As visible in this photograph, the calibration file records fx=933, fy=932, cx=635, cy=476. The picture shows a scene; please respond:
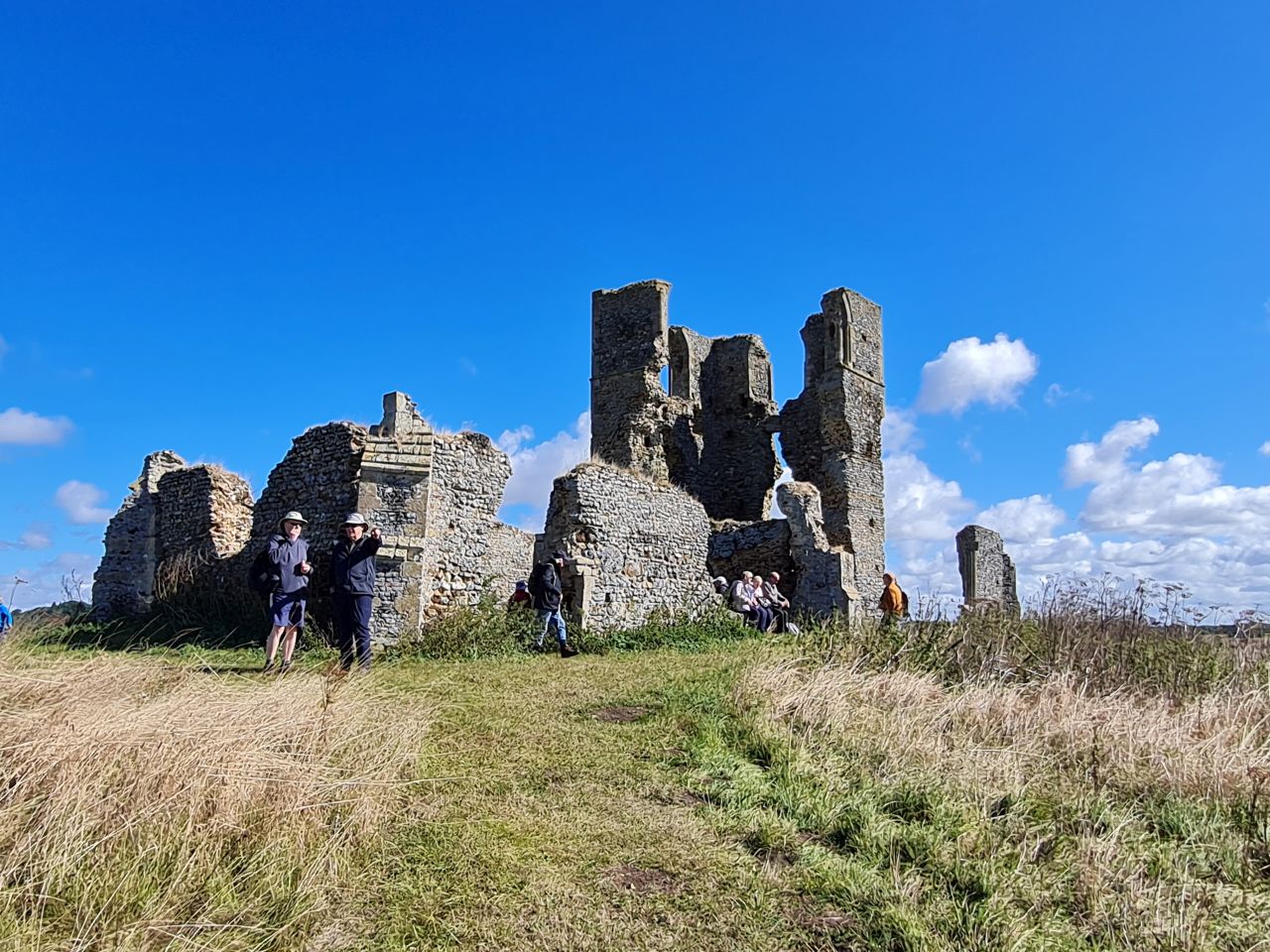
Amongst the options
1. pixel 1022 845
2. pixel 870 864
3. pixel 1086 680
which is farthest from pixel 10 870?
pixel 1086 680

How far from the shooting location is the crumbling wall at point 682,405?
23.3m

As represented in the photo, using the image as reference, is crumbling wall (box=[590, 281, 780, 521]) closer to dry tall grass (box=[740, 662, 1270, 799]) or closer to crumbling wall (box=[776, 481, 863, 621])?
crumbling wall (box=[776, 481, 863, 621])

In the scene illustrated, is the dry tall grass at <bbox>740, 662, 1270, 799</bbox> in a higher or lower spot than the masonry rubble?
lower

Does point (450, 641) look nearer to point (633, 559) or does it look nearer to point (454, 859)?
point (633, 559)

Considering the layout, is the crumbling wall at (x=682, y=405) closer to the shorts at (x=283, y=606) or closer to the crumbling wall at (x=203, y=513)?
the crumbling wall at (x=203, y=513)

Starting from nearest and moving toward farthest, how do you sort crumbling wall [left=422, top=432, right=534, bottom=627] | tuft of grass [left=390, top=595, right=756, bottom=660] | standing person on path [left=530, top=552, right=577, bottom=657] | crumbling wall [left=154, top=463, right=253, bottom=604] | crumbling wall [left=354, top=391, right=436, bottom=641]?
tuft of grass [left=390, top=595, right=756, bottom=660]
crumbling wall [left=354, top=391, right=436, bottom=641]
standing person on path [left=530, top=552, right=577, bottom=657]
crumbling wall [left=422, top=432, right=534, bottom=627]
crumbling wall [left=154, top=463, right=253, bottom=604]

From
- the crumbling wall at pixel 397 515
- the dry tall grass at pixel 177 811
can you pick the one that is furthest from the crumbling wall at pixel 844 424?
the dry tall grass at pixel 177 811

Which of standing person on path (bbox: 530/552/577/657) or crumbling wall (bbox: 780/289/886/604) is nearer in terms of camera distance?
standing person on path (bbox: 530/552/577/657)

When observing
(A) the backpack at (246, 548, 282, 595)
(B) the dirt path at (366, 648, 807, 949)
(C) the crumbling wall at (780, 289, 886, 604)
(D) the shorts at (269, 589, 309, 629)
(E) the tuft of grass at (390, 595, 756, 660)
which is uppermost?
(C) the crumbling wall at (780, 289, 886, 604)

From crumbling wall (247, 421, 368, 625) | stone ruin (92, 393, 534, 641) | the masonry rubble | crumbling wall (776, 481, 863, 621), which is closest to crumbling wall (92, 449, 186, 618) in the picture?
stone ruin (92, 393, 534, 641)

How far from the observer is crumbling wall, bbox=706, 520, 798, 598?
768 inches

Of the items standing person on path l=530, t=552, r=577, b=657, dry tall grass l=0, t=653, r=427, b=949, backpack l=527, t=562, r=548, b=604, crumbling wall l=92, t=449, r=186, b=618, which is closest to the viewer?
dry tall grass l=0, t=653, r=427, b=949

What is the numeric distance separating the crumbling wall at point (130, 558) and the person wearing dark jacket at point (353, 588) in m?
8.20

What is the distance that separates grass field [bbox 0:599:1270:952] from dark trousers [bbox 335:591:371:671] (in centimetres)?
188
